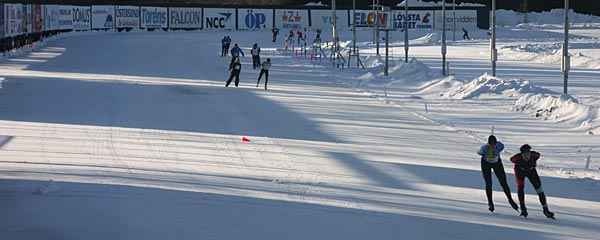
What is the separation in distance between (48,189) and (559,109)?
50.0ft

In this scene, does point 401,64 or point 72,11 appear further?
point 72,11

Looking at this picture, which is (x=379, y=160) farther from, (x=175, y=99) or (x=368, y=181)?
(x=175, y=99)

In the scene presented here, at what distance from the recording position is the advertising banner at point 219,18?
89.7 m

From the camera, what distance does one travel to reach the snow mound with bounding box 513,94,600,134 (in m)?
23.3

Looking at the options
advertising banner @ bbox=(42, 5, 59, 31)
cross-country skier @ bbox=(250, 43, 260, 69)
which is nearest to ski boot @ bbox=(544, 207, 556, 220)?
cross-country skier @ bbox=(250, 43, 260, 69)

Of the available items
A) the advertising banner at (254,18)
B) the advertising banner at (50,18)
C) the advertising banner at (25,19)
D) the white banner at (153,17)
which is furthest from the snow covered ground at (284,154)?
the advertising banner at (254,18)

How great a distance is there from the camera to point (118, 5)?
278 ft

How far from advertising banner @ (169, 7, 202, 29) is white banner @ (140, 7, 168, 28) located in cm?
88

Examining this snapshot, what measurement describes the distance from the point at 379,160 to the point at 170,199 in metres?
5.46

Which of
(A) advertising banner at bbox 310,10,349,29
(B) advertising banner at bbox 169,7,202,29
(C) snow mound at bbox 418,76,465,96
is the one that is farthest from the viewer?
(A) advertising banner at bbox 310,10,349,29

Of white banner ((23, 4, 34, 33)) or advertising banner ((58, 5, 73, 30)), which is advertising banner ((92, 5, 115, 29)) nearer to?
advertising banner ((58, 5, 73, 30))

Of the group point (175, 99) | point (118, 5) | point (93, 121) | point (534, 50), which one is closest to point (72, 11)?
point (118, 5)

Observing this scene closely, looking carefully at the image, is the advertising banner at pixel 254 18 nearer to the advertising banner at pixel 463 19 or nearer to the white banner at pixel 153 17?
the white banner at pixel 153 17

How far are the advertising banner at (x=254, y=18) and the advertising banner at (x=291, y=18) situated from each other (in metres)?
0.78
